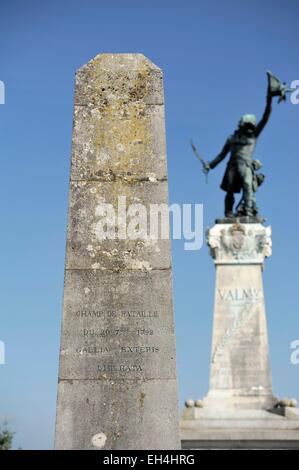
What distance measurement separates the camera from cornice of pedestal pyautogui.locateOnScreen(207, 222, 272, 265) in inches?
1101

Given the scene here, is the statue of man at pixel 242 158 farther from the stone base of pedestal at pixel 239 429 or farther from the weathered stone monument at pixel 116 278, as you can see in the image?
the weathered stone monument at pixel 116 278

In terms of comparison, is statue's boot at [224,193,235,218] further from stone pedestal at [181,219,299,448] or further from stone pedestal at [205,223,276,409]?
stone pedestal at [205,223,276,409]

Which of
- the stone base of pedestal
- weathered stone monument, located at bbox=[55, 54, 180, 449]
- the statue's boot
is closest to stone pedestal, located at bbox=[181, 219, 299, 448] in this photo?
the stone base of pedestal

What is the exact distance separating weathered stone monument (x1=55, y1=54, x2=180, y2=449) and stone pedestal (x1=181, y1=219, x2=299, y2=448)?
51.7 feet

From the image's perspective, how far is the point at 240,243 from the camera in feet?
92.9

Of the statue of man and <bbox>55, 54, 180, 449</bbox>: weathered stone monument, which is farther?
the statue of man

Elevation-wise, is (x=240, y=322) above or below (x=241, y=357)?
above

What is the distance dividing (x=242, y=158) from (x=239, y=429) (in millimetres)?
10881

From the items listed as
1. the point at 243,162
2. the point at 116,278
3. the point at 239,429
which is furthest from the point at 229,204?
the point at 116,278

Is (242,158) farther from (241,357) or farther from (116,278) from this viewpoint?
(116,278)

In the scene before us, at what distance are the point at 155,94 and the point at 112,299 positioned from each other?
2253mm

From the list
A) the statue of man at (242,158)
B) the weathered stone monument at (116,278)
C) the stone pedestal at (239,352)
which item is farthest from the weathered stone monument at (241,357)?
the weathered stone monument at (116,278)
